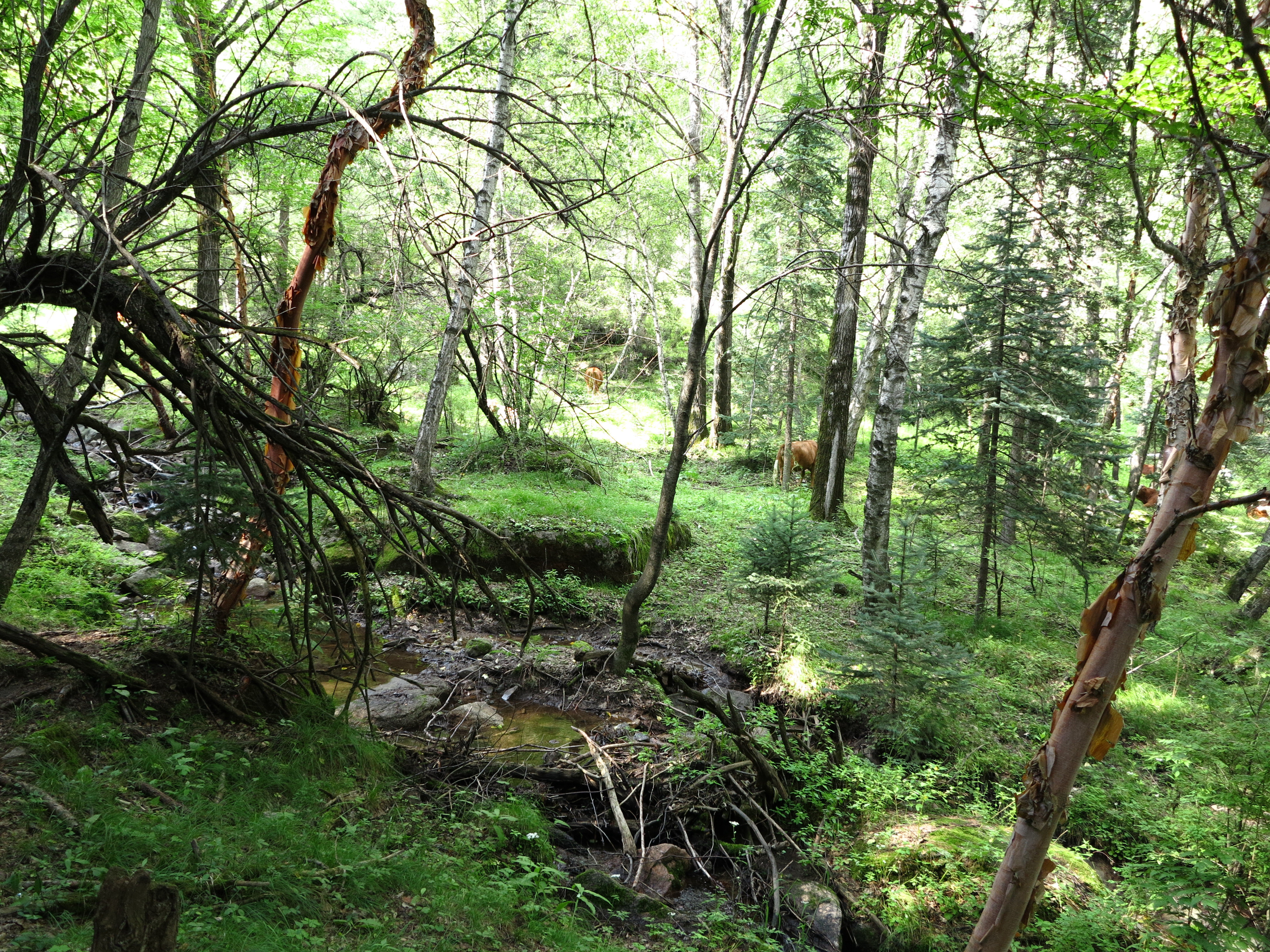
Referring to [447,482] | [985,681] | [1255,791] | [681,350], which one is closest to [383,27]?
[681,350]

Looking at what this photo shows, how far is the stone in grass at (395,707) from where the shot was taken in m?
5.32

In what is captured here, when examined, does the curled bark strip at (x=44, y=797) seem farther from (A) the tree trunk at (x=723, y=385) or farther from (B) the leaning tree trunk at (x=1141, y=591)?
(A) the tree trunk at (x=723, y=385)

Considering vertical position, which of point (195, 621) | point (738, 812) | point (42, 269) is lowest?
point (738, 812)

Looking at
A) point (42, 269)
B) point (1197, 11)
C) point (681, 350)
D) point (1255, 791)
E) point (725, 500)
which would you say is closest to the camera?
point (1197, 11)

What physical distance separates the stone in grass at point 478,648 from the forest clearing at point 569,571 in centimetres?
28

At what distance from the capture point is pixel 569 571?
884 cm

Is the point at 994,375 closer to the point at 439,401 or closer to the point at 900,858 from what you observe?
the point at 900,858

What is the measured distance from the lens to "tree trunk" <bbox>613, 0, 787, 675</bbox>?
15.6 ft

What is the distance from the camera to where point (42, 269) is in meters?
2.98

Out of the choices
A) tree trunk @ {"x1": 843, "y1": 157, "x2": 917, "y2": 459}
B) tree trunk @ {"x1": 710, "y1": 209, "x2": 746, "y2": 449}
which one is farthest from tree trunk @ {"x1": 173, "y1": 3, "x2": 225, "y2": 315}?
tree trunk @ {"x1": 843, "y1": 157, "x2": 917, "y2": 459}

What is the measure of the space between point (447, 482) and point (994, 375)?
26.3ft

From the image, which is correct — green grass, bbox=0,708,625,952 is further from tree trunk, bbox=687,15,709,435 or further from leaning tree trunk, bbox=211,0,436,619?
tree trunk, bbox=687,15,709,435

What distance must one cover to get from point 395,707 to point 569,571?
11.5ft

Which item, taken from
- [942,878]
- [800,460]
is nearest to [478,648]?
[942,878]
